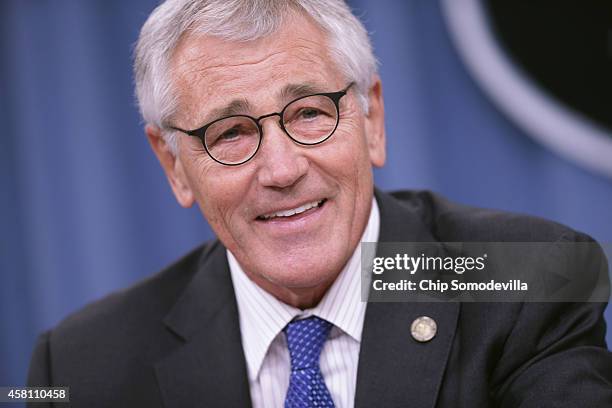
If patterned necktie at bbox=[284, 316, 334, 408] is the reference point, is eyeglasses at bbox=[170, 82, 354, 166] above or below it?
above

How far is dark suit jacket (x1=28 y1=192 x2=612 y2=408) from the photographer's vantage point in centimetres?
158

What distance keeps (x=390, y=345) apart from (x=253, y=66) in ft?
2.30

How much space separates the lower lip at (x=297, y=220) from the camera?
168 cm

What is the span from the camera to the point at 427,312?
1736 millimetres

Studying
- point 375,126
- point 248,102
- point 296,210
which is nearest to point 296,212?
point 296,210

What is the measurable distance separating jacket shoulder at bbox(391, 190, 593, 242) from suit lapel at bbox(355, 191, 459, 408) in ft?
0.70

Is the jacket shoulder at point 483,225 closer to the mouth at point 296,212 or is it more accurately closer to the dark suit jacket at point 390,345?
the dark suit jacket at point 390,345

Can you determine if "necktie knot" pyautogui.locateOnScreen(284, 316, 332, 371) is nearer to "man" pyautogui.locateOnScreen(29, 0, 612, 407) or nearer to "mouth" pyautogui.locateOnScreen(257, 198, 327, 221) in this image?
"man" pyautogui.locateOnScreen(29, 0, 612, 407)

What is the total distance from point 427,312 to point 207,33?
817 mm

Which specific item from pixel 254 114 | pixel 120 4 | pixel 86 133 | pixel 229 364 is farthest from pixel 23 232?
pixel 254 114

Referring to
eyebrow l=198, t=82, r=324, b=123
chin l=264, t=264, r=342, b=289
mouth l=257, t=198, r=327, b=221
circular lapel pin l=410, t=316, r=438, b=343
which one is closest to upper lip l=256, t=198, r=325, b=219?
mouth l=257, t=198, r=327, b=221

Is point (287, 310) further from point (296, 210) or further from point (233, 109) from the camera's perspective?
point (233, 109)

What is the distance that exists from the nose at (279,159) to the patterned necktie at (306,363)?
0.38 meters

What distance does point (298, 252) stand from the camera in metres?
1.69
